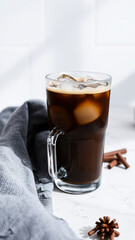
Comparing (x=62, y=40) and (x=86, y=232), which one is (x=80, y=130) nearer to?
(x=86, y=232)

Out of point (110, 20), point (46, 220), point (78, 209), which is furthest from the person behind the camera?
point (110, 20)

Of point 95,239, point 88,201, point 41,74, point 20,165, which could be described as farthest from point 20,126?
point 41,74

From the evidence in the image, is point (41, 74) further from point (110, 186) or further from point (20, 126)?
point (110, 186)

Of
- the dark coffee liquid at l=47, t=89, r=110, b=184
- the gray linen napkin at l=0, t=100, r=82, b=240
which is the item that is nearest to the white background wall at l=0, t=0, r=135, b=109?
the gray linen napkin at l=0, t=100, r=82, b=240

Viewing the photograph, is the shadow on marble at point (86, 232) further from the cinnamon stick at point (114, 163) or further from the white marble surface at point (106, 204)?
the cinnamon stick at point (114, 163)

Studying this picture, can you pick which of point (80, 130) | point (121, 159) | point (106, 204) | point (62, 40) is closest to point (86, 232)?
point (106, 204)
